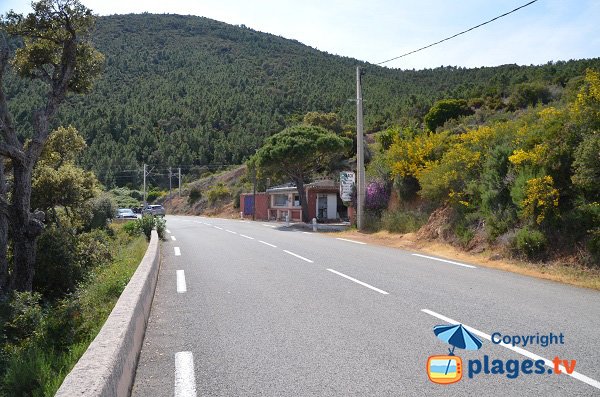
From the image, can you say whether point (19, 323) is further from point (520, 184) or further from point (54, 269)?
point (520, 184)

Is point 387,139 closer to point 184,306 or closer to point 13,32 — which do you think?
point 13,32

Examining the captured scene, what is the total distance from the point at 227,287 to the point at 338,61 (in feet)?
412

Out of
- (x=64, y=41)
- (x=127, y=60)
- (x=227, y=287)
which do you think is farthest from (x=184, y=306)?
(x=127, y=60)

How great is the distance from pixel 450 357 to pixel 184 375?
281 centimetres

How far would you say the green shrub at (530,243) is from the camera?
13.3 metres

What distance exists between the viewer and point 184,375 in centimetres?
501

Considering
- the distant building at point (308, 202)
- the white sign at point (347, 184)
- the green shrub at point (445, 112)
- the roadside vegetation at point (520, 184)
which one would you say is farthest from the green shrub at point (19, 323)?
the green shrub at point (445, 112)

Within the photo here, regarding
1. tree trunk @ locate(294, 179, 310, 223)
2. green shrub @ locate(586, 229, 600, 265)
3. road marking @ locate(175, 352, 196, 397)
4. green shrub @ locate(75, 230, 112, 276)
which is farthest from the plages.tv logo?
tree trunk @ locate(294, 179, 310, 223)

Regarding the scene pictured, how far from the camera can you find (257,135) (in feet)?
297

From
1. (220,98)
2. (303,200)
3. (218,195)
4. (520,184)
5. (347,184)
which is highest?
(220,98)

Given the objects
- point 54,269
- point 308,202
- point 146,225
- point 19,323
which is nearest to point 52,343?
point 19,323

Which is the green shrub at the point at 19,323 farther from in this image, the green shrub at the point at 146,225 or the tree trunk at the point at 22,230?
the green shrub at the point at 146,225

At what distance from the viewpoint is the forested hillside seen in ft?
251

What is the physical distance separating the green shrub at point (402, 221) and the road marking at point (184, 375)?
1753 centimetres
